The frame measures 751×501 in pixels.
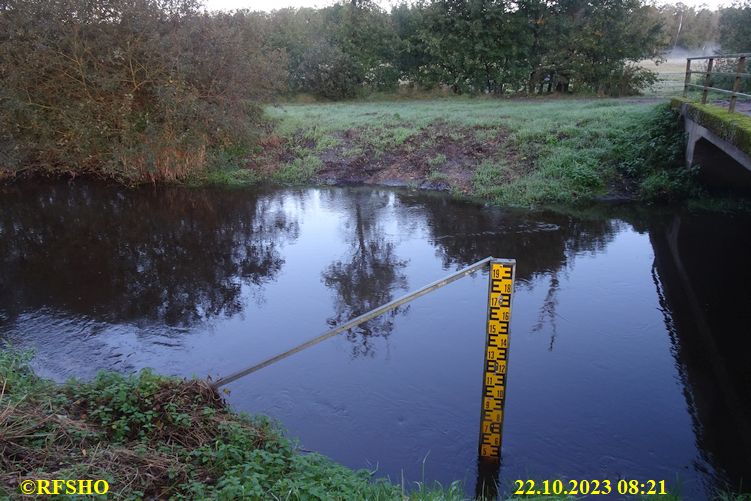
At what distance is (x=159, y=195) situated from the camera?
48.9ft

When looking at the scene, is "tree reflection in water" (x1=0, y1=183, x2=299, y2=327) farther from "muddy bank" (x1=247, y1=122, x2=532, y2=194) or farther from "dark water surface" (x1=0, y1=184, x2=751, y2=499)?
"muddy bank" (x1=247, y1=122, x2=532, y2=194)

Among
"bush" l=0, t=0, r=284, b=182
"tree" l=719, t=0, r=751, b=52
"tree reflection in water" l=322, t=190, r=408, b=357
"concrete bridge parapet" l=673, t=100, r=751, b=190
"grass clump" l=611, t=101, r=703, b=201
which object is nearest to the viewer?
"tree reflection in water" l=322, t=190, r=408, b=357

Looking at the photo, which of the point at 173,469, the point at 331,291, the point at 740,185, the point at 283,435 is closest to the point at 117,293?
the point at 331,291

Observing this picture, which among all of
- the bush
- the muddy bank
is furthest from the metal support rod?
the bush

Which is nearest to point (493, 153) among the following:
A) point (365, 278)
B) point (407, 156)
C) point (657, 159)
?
point (407, 156)

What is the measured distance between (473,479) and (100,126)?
548 inches

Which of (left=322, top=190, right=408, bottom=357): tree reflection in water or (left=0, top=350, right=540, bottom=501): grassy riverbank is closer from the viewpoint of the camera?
(left=0, top=350, right=540, bottom=501): grassy riverbank

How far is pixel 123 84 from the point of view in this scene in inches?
579

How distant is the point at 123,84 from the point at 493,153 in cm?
980

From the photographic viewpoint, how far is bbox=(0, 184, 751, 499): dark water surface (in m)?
5.28

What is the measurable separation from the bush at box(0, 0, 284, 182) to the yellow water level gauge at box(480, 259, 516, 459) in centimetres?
1216

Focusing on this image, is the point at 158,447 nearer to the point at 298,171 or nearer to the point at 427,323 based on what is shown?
the point at 427,323

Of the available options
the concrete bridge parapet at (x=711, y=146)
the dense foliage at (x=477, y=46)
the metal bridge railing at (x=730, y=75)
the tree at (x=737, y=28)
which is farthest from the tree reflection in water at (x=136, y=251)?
the tree at (x=737, y=28)

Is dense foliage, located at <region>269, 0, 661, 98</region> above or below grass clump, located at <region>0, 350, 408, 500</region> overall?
above
